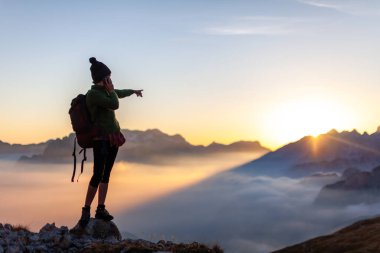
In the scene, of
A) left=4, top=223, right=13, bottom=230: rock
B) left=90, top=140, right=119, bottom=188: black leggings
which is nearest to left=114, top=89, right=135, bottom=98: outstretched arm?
left=90, top=140, right=119, bottom=188: black leggings

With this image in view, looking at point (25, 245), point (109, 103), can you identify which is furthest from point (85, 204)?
point (109, 103)

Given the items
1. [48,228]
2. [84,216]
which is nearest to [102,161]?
[84,216]

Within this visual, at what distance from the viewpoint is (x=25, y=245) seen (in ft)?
39.0

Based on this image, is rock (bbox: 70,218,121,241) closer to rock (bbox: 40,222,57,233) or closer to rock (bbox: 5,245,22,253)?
rock (bbox: 40,222,57,233)

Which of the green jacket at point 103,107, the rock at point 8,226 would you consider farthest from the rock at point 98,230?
the rock at point 8,226

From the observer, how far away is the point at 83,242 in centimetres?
1211

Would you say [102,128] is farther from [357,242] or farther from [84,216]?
[357,242]

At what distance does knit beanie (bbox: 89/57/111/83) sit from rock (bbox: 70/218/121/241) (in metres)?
3.49

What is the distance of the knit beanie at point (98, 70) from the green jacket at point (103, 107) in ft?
0.64

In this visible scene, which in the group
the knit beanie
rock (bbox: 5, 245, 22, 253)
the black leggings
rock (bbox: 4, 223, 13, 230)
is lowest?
rock (bbox: 5, 245, 22, 253)

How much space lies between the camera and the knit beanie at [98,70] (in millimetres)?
12625

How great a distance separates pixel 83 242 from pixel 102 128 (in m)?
2.65

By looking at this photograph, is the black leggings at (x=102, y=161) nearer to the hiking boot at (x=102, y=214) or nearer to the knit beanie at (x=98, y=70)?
the hiking boot at (x=102, y=214)

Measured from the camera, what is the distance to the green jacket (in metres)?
12.0
